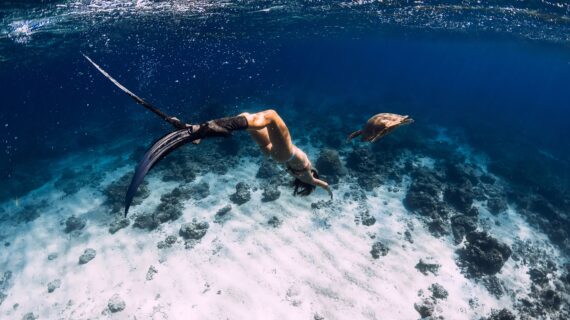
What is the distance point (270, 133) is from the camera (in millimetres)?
4297

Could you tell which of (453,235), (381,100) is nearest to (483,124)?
(381,100)

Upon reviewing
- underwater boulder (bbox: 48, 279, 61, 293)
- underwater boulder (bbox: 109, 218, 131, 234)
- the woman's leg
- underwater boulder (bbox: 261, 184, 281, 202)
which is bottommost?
underwater boulder (bbox: 48, 279, 61, 293)

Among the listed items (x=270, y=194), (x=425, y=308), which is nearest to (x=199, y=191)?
(x=270, y=194)

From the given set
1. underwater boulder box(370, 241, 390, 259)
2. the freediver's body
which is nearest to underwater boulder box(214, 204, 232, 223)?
→ underwater boulder box(370, 241, 390, 259)

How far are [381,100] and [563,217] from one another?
2694 cm

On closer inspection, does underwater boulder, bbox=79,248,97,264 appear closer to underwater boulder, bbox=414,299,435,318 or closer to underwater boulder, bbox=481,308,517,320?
underwater boulder, bbox=414,299,435,318

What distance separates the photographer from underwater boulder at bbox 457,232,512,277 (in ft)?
35.3

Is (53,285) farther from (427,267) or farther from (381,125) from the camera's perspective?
(427,267)

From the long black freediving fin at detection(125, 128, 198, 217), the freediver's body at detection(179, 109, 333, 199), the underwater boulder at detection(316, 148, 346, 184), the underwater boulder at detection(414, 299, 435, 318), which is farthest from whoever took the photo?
the underwater boulder at detection(316, 148, 346, 184)

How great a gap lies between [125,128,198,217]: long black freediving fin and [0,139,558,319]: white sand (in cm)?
770

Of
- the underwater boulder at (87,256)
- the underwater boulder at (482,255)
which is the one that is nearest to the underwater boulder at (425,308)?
the underwater boulder at (482,255)

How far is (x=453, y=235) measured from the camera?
12.5 metres

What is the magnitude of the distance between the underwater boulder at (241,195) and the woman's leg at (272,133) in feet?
28.8

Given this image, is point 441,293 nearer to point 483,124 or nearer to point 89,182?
point 89,182
